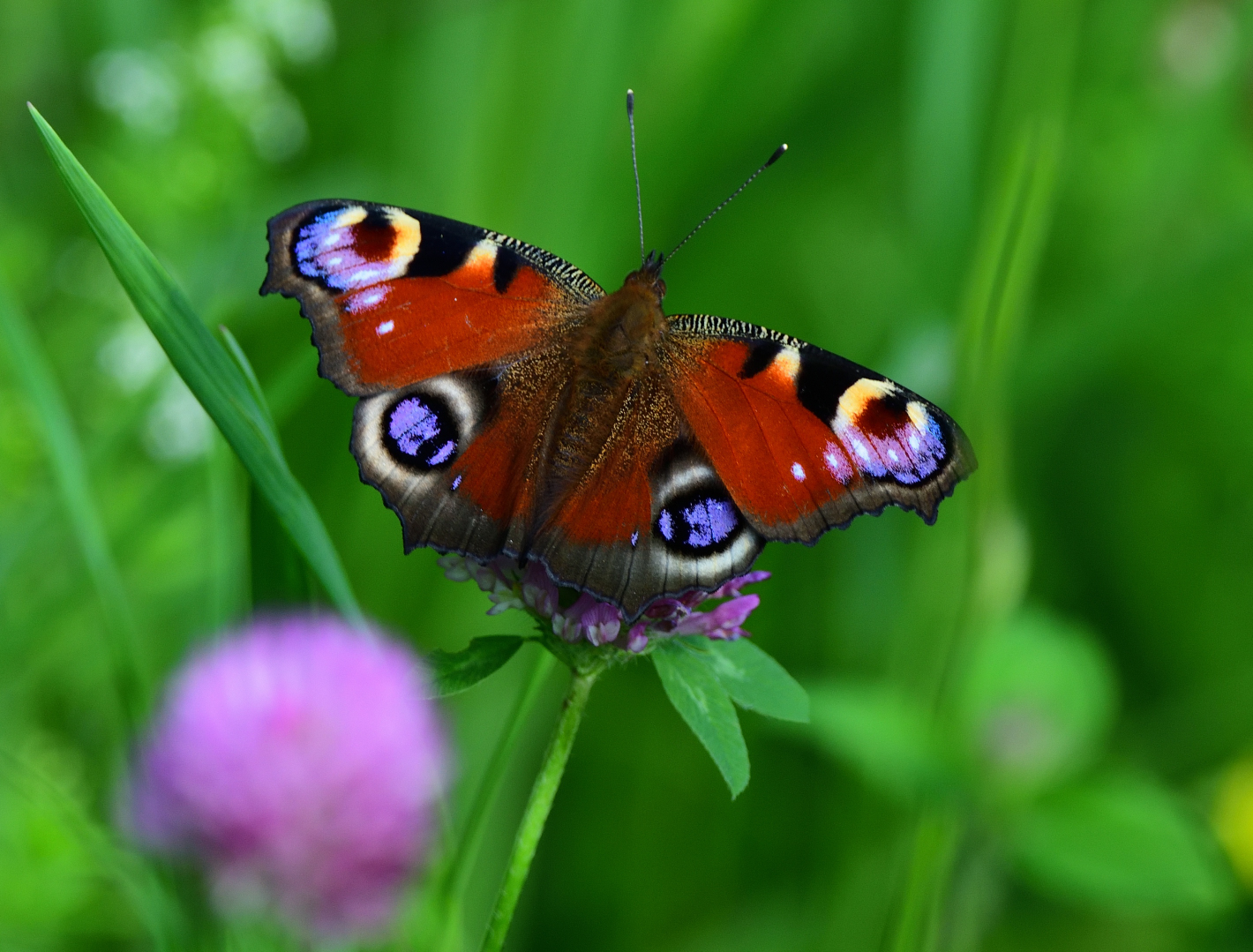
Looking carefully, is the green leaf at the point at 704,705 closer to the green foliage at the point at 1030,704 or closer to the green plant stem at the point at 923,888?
the green plant stem at the point at 923,888

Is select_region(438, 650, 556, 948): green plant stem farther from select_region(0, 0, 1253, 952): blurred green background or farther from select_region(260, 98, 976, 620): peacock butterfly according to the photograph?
select_region(0, 0, 1253, 952): blurred green background

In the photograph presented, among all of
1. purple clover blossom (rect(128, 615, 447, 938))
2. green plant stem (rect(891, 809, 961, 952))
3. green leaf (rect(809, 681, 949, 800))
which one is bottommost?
green leaf (rect(809, 681, 949, 800))

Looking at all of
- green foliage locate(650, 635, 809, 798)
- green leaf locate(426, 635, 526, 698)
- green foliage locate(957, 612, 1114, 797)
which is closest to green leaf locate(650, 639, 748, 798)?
green foliage locate(650, 635, 809, 798)

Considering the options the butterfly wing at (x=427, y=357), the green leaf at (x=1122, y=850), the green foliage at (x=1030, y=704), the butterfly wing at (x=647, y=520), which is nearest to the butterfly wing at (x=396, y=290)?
the butterfly wing at (x=427, y=357)

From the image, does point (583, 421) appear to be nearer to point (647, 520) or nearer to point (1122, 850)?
point (647, 520)

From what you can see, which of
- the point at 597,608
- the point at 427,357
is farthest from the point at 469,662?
the point at 427,357

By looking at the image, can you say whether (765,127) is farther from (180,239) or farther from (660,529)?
(660,529)
